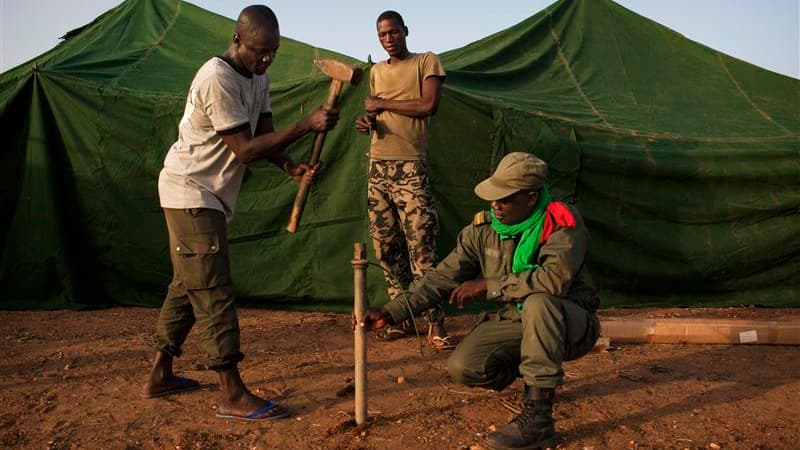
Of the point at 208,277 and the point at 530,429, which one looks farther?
the point at 208,277

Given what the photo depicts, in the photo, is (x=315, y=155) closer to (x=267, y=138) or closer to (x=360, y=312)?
(x=267, y=138)

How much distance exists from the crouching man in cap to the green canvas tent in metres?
2.37

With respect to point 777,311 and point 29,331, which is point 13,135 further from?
point 777,311

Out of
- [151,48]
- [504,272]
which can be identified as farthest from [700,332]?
[151,48]

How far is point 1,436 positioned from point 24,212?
3.09 meters

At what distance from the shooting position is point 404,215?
4816 millimetres

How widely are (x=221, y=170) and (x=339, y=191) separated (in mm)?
2441

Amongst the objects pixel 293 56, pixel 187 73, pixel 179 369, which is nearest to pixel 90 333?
pixel 179 369

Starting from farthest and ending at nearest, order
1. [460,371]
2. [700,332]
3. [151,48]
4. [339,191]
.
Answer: [151,48] < [339,191] < [700,332] < [460,371]

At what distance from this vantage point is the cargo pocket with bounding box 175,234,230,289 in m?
3.43

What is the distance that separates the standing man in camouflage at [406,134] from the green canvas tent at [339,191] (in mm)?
1037

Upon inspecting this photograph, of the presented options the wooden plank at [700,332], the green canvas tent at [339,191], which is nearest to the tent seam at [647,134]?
the green canvas tent at [339,191]

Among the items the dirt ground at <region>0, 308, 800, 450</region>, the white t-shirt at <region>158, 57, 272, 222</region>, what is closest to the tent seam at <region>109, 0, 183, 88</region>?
the dirt ground at <region>0, 308, 800, 450</region>

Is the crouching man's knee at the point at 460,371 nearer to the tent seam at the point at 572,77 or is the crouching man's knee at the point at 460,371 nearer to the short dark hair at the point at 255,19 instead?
the short dark hair at the point at 255,19
